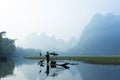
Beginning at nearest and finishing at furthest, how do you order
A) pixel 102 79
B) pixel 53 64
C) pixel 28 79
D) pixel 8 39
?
pixel 102 79, pixel 28 79, pixel 53 64, pixel 8 39

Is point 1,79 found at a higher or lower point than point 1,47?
lower

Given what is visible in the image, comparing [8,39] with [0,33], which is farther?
[8,39]

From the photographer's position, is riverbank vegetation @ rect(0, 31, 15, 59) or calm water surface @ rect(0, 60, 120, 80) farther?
riverbank vegetation @ rect(0, 31, 15, 59)

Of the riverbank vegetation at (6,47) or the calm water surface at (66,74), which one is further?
the riverbank vegetation at (6,47)

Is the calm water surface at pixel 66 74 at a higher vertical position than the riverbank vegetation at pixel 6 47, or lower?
lower

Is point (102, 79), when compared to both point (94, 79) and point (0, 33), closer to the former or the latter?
point (94, 79)

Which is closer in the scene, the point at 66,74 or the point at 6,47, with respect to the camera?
the point at 66,74

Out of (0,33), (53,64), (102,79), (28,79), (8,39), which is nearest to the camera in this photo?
(102,79)

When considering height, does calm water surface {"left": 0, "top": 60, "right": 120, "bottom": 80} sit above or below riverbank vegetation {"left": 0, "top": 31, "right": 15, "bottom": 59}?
below

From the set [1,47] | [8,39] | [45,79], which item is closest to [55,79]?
[45,79]

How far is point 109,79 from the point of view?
3825 cm

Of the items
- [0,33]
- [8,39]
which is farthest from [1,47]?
[8,39]

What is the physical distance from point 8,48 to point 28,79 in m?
110

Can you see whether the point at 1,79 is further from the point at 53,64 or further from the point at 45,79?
the point at 53,64
